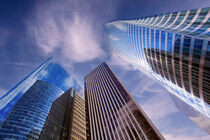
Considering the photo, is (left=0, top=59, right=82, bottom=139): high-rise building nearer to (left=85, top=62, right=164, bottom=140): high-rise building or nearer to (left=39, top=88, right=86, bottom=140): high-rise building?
(left=39, top=88, right=86, bottom=140): high-rise building

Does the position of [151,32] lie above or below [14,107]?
below

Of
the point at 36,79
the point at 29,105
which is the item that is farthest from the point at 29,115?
the point at 36,79

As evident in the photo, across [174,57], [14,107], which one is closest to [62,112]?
[14,107]

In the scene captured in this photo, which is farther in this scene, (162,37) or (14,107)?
(14,107)

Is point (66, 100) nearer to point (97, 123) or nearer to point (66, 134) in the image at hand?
point (66, 134)

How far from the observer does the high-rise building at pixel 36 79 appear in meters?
67.1

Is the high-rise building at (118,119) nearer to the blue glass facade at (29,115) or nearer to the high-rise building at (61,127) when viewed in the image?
the high-rise building at (61,127)

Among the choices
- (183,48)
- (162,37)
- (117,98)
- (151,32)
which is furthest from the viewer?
(117,98)

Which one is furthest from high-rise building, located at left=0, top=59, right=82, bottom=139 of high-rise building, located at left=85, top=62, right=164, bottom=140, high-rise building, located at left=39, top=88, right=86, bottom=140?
high-rise building, located at left=85, top=62, right=164, bottom=140

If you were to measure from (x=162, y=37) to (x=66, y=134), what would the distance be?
200 feet

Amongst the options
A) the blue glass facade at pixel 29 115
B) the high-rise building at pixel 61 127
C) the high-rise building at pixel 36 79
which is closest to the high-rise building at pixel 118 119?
the high-rise building at pixel 61 127

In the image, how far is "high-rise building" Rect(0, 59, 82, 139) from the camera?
62875 mm

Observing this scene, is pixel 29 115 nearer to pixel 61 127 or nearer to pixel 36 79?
pixel 61 127

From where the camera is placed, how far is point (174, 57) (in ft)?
99.3
